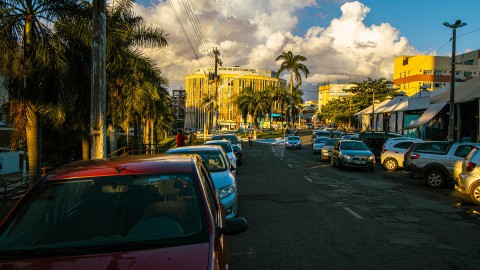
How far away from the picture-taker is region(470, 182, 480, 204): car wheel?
444 inches

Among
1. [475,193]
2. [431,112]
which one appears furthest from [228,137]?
[475,193]

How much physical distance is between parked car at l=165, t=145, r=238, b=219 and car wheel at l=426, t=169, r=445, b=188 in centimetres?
851

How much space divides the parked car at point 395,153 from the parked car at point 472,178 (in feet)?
31.3

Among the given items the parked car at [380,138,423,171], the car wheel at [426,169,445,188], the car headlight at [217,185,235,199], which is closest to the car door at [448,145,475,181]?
the car wheel at [426,169,445,188]

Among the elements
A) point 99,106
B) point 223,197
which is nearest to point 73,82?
point 99,106

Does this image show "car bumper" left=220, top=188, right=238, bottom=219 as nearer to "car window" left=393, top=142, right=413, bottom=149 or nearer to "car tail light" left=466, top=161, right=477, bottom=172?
"car tail light" left=466, top=161, right=477, bottom=172

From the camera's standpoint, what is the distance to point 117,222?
3.47 meters

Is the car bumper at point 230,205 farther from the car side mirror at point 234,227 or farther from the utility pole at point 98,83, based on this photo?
the utility pole at point 98,83

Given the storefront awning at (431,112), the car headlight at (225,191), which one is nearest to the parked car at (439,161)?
the car headlight at (225,191)

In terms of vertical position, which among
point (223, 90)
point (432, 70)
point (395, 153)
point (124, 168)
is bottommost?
point (395, 153)

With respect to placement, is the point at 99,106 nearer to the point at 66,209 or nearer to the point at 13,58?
the point at 13,58

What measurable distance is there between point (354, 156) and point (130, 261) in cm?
1915

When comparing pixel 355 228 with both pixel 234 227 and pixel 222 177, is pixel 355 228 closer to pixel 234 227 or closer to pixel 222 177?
pixel 222 177

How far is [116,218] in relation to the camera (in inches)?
138
